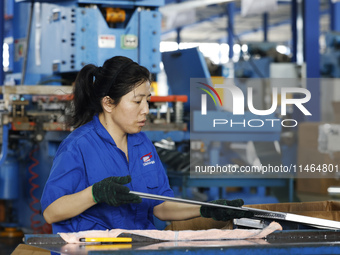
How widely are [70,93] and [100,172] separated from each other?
1580 mm

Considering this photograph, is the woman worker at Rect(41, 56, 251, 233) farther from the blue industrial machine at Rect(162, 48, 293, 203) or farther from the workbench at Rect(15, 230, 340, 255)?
the blue industrial machine at Rect(162, 48, 293, 203)

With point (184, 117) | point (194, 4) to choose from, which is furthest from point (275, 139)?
point (194, 4)

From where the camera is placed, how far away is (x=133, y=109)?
1863 mm

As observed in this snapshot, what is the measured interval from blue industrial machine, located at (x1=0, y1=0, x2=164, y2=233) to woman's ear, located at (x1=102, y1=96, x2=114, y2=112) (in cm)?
144

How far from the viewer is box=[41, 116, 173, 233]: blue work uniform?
66.7 inches

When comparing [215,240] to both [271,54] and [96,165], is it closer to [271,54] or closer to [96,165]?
[96,165]

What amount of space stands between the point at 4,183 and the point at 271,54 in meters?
5.39

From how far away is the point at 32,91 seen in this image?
3561 millimetres

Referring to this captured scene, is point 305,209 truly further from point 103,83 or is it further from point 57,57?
point 57,57

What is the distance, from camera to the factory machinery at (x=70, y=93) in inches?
138

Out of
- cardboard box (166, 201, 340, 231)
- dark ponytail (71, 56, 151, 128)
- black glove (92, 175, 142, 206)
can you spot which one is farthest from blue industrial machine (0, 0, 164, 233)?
black glove (92, 175, 142, 206)

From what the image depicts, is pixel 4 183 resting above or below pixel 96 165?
below
